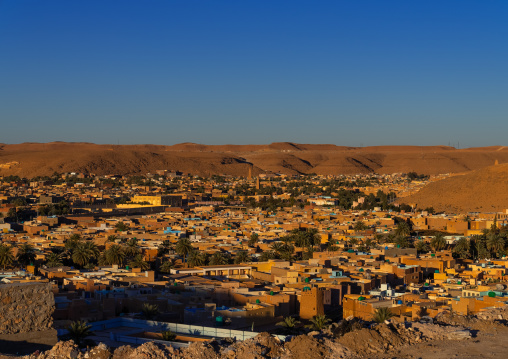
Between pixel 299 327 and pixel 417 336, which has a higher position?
pixel 417 336

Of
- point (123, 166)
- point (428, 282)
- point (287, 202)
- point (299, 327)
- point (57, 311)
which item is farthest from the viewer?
point (123, 166)

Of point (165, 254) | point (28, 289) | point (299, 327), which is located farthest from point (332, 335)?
point (165, 254)

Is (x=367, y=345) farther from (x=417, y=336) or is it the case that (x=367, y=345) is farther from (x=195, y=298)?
(x=195, y=298)

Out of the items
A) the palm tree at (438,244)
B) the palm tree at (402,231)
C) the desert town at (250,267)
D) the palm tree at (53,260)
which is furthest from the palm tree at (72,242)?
the palm tree at (402,231)

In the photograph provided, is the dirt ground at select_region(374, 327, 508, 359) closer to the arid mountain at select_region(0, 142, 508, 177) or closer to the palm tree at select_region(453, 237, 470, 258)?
the palm tree at select_region(453, 237, 470, 258)

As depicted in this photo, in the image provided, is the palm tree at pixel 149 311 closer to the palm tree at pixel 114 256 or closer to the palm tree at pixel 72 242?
the palm tree at pixel 114 256

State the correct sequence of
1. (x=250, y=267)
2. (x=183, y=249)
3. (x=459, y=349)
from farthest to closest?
(x=183, y=249), (x=250, y=267), (x=459, y=349)

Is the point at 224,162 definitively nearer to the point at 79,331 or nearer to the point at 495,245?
the point at 495,245

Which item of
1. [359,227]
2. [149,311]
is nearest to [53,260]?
[149,311]
